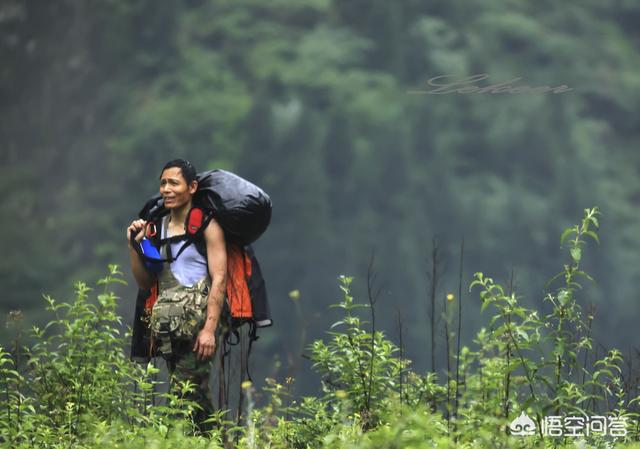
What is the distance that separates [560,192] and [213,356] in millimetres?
34771

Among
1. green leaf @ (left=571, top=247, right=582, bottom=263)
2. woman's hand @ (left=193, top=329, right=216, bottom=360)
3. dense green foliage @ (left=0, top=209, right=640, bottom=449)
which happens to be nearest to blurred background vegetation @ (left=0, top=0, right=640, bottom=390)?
dense green foliage @ (left=0, top=209, right=640, bottom=449)

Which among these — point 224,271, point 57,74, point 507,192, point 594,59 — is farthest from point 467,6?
point 224,271

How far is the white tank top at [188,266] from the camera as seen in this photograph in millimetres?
5223

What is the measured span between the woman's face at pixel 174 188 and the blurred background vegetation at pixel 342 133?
28.5m

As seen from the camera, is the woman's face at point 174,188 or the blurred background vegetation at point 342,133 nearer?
the woman's face at point 174,188

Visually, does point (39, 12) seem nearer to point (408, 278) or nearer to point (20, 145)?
point (20, 145)

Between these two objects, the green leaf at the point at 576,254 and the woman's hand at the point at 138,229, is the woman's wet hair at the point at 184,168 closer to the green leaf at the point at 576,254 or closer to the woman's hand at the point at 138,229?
the woman's hand at the point at 138,229

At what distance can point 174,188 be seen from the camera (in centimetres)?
519

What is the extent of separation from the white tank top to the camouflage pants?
0.24m

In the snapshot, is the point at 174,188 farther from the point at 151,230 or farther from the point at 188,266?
the point at 188,266

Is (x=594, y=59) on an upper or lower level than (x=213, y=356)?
upper

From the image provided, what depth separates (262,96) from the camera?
130 feet

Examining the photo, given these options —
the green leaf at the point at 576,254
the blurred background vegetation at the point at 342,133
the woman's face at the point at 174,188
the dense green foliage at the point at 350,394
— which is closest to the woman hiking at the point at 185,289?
the woman's face at the point at 174,188

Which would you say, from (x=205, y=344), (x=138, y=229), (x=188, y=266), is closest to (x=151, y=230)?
(x=138, y=229)
